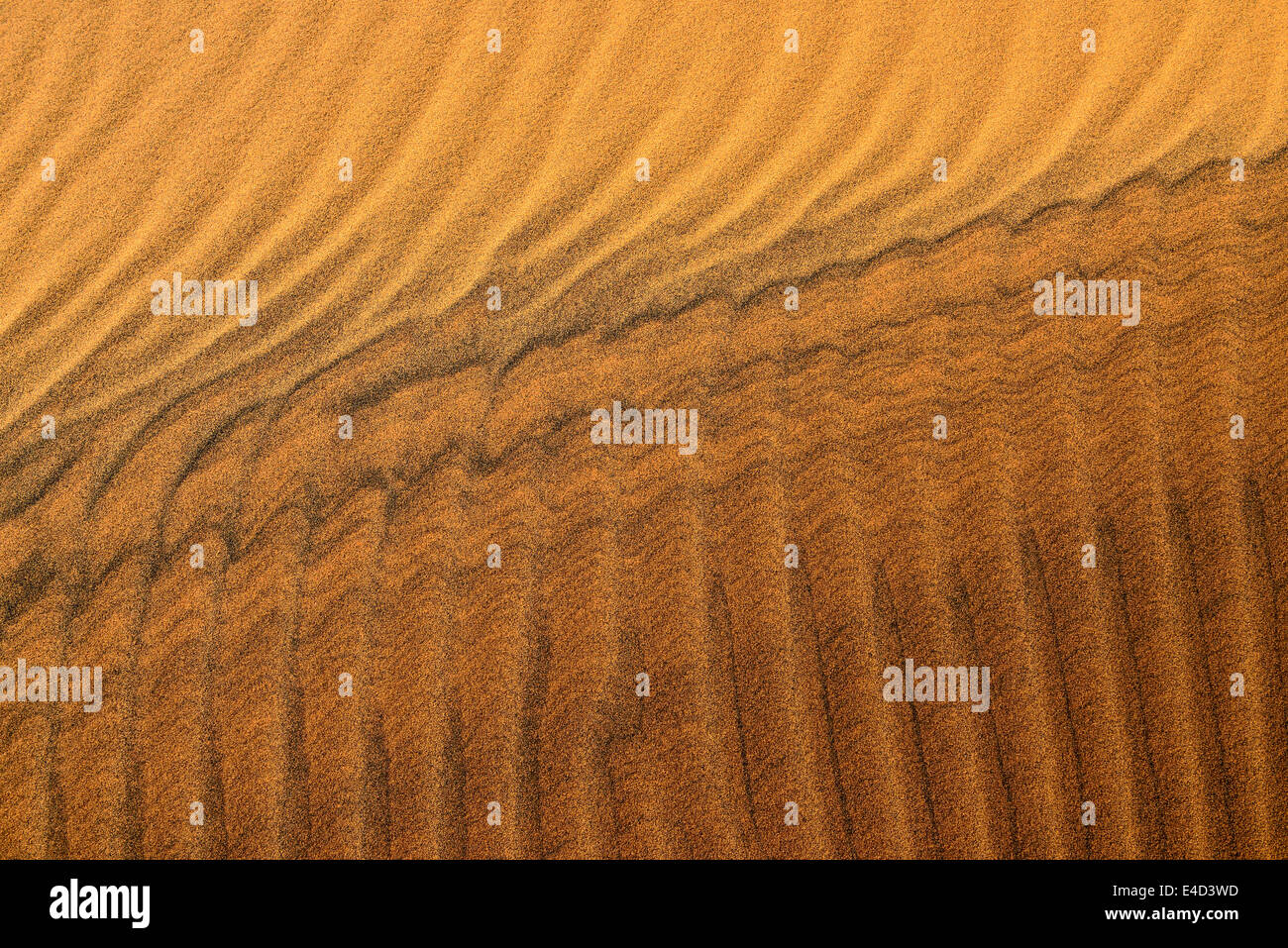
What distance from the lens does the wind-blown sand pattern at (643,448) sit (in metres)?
2.25

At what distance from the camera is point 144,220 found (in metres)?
2.38

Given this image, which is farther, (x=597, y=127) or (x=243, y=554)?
(x=597, y=127)

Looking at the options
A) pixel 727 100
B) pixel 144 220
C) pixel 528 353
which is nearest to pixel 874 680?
pixel 528 353

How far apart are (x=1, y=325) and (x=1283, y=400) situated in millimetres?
2713

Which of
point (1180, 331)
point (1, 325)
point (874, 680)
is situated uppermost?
point (1, 325)

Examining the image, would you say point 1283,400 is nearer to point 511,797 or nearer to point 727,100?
point 727,100

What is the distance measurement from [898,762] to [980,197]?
1.23 m

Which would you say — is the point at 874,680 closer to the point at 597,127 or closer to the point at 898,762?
the point at 898,762

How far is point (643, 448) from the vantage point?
235 centimetres

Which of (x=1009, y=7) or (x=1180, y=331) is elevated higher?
(x=1009, y=7)

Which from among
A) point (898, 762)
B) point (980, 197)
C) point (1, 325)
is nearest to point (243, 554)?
point (1, 325)

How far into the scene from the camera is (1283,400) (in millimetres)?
2377

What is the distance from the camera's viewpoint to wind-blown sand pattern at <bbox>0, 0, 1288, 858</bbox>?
7.39 feet

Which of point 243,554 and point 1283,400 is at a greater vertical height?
point 1283,400
